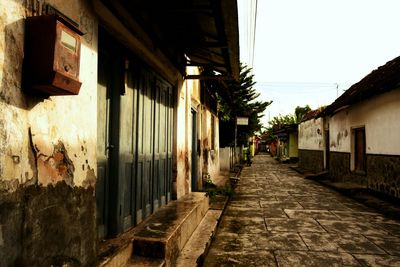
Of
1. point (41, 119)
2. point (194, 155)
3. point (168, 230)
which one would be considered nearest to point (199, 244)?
point (168, 230)

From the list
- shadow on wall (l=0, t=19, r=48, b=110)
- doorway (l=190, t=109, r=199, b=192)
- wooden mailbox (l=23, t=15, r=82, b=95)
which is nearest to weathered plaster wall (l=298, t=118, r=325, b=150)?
doorway (l=190, t=109, r=199, b=192)

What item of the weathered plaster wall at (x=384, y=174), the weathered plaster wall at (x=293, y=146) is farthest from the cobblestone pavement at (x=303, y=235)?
the weathered plaster wall at (x=293, y=146)

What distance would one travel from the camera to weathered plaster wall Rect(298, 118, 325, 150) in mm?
18288

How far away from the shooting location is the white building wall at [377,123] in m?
9.25

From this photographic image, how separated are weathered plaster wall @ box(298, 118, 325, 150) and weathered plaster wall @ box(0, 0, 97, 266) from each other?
16.6 metres

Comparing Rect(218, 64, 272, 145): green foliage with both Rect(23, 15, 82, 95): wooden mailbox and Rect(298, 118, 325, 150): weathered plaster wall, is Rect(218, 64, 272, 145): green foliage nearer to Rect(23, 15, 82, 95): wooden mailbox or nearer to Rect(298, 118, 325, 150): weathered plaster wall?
Rect(298, 118, 325, 150): weathered plaster wall

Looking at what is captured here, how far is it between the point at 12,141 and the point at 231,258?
3.73 metres

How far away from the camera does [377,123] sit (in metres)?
10.3

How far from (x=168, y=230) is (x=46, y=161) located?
96.7 inches

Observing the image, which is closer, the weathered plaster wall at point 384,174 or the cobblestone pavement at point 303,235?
the cobblestone pavement at point 303,235

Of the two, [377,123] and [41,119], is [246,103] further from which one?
[41,119]

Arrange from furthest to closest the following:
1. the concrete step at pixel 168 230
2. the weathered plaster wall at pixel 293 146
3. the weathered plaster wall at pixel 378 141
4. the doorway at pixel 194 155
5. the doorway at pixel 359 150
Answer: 1. the weathered plaster wall at pixel 293 146
2. the doorway at pixel 359 150
3. the doorway at pixel 194 155
4. the weathered plaster wall at pixel 378 141
5. the concrete step at pixel 168 230

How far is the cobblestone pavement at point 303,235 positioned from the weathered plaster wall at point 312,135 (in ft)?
28.9

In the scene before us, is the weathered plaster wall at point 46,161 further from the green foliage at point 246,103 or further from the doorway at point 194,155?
the green foliage at point 246,103
